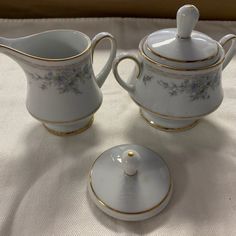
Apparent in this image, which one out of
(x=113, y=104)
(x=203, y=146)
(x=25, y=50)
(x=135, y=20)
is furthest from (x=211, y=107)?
(x=135, y=20)

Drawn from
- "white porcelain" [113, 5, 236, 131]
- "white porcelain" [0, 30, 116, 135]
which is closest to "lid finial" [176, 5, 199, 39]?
"white porcelain" [113, 5, 236, 131]

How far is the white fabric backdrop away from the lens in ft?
1.38

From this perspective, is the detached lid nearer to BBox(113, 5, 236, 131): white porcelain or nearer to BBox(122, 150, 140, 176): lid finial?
BBox(113, 5, 236, 131): white porcelain

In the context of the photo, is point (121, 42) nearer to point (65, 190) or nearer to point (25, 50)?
point (25, 50)

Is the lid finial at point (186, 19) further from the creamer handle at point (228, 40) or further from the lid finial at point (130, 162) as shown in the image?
the lid finial at point (130, 162)

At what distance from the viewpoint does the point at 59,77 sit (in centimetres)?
46

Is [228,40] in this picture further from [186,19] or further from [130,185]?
[130,185]

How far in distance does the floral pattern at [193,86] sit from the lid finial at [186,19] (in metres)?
0.07

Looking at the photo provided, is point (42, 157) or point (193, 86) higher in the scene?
point (193, 86)

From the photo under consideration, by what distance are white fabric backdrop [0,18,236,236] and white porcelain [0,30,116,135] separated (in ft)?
0.19

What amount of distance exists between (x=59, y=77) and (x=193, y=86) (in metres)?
0.20

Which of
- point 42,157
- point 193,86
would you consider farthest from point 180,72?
point 42,157

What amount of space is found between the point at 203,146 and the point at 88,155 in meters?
0.20

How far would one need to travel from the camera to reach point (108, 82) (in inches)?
27.2
